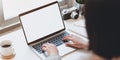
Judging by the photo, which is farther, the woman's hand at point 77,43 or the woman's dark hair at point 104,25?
the woman's hand at point 77,43

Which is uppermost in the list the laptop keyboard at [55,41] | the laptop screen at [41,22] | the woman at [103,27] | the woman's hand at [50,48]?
the woman at [103,27]

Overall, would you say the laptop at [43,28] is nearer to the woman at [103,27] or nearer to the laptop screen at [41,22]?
the laptop screen at [41,22]

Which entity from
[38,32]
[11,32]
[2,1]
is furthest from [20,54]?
[2,1]

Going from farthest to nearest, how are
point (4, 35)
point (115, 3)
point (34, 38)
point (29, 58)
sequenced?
point (4, 35)
point (34, 38)
point (29, 58)
point (115, 3)

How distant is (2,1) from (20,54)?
45 centimetres

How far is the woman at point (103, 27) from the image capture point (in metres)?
0.69

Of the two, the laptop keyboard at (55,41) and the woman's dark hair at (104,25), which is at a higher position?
the woman's dark hair at (104,25)

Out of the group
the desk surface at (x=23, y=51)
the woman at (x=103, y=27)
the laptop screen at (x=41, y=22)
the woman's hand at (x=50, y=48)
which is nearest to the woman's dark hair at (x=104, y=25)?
the woman at (x=103, y=27)

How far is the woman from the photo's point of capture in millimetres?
686

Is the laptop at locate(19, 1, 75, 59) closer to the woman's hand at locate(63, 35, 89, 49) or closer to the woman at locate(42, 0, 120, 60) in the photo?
the woman's hand at locate(63, 35, 89, 49)

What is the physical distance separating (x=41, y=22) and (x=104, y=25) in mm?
818

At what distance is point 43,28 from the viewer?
149cm

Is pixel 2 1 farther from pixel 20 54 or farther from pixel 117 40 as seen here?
pixel 117 40

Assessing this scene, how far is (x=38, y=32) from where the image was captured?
147 centimetres
